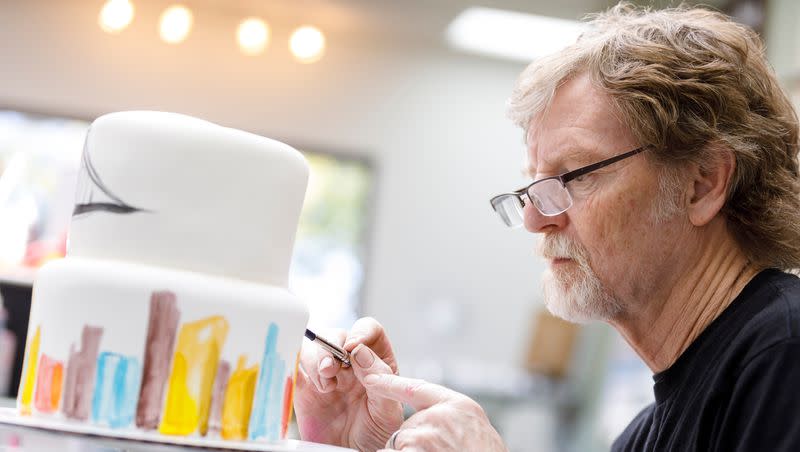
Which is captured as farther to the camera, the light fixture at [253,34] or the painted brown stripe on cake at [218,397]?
the light fixture at [253,34]

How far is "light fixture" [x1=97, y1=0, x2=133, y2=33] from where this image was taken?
5288 millimetres

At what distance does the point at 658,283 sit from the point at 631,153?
0.21 metres

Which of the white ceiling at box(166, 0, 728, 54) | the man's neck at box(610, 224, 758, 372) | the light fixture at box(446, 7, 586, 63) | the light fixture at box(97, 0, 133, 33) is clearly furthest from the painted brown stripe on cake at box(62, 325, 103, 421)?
the light fixture at box(97, 0, 133, 33)

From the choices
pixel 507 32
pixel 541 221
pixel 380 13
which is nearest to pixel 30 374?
pixel 541 221

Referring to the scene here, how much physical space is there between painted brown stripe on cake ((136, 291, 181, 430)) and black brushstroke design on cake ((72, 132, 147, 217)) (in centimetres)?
11

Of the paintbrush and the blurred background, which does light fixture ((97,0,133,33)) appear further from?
the paintbrush

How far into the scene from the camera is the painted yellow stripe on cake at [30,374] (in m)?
1.05

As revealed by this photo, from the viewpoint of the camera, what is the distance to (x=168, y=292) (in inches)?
39.9

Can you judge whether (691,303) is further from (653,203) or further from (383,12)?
(383,12)

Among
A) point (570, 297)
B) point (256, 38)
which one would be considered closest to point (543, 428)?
point (256, 38)

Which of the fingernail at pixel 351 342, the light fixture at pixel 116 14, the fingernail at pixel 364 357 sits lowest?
the fingernail at pixel 364 357

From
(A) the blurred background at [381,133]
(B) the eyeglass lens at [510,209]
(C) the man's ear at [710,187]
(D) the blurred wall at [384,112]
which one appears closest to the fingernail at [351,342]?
(B) the eyeglass lens at [510,209]

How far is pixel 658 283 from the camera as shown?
4.75 ft

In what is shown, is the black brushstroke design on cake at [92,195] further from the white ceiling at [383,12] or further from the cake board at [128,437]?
the white ceiling at [383,12]
